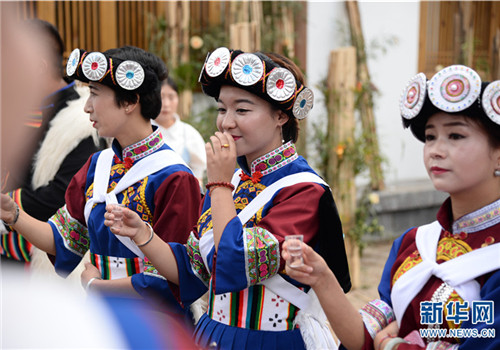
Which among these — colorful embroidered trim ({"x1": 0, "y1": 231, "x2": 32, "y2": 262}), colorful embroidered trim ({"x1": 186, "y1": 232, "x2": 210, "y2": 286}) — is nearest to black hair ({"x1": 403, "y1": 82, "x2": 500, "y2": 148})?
colorful embroidered trim ({"x1": 186, "y1": 232, "x2": 210, "y2": 286})

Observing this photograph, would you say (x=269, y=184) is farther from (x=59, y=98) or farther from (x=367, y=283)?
(x=367, y=283)

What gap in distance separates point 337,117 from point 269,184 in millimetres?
3651

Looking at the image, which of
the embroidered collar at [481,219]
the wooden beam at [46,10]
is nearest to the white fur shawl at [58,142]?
the embroidered collar at [481,219]

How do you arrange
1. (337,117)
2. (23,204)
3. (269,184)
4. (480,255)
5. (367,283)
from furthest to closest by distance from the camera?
(367,283) → (337,117) → (23,204) → (269,184) → (480,255)

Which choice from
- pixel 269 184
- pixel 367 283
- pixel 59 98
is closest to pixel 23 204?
pixel 59 98

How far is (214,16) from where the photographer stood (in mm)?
6191

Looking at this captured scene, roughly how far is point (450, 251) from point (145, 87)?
1.43 meters

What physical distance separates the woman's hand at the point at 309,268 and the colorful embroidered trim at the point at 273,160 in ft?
1.83

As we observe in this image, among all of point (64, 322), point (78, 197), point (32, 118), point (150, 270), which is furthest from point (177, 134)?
point (64, 322)

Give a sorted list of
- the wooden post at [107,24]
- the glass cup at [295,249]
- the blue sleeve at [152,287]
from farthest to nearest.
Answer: the wooden post at [107,24]
the blue sleeve at [152,287]
the glass cup at [295,249]

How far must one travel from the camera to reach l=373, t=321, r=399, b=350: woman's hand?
5.92ft

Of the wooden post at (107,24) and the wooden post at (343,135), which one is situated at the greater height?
the wooden post at (107,24)

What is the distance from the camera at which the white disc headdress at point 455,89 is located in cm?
175

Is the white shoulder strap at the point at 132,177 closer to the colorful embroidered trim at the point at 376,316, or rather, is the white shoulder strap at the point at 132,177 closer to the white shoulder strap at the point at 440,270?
the colorful embroidered trim at the point at 376,316
